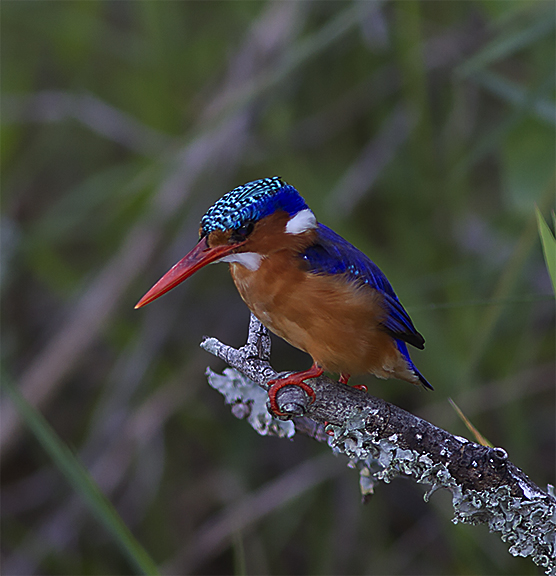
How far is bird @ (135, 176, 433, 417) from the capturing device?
3.49ft

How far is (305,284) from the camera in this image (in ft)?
3.69

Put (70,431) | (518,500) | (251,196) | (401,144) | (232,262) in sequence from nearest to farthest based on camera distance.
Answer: (518,500), (251,196), (232,262), (401,144), (70,431)

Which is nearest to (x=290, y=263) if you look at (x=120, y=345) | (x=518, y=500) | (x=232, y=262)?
(x=232, y=262)

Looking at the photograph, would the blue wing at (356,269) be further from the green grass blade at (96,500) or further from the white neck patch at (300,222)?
the green grass blade at (96,500)

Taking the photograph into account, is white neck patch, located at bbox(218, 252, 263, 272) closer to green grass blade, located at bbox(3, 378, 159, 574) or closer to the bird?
the bird

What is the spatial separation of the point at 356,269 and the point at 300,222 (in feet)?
Answer: 0.41

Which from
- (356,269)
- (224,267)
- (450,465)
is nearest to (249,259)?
(356,269)

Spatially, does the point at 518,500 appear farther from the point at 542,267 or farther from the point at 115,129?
the point at 115,129

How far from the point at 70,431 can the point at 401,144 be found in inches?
70.3

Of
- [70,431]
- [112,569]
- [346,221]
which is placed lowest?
[112,569]

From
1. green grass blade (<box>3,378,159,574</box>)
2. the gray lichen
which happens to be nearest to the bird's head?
the gray lichen

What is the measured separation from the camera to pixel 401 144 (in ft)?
8.89

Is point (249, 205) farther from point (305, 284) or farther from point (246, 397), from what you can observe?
point (246, 397)

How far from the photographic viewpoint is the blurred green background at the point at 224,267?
90.3 inches
